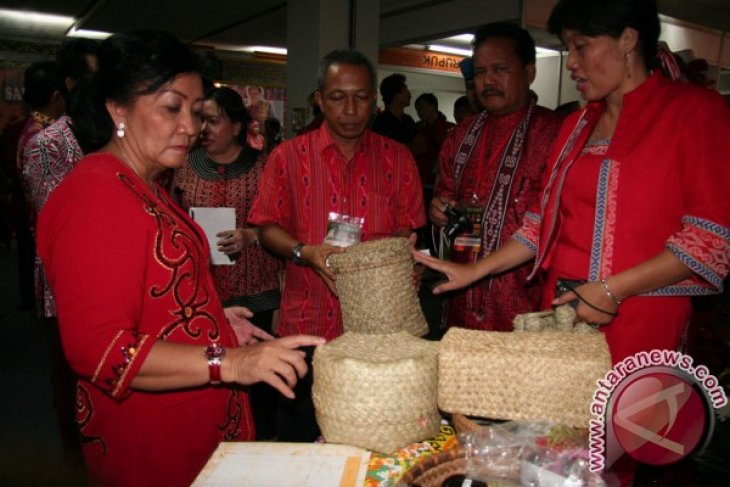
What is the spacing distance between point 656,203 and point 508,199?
2.49ft

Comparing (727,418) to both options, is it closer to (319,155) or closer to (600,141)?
(600,141)

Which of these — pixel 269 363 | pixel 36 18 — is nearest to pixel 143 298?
pixel 269 363

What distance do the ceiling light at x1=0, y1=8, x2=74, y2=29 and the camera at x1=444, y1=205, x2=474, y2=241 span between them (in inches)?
399

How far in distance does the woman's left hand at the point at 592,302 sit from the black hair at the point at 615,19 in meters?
0.71

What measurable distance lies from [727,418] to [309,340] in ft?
2.87

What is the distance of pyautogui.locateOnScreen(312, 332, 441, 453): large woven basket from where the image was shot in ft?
3.82

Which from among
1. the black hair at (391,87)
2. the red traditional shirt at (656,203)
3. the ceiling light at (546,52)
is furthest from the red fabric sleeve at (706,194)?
the ceiling light at (546,52)

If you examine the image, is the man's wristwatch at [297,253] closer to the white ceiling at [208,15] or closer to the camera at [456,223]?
the camera at [456,223]

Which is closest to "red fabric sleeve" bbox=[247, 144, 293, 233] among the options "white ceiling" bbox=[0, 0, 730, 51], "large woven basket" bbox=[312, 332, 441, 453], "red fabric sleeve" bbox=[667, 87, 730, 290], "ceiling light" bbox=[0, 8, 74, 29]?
"large woven basket" bbox=[312, 332, 441, 453]

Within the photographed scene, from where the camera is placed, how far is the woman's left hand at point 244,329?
181cm

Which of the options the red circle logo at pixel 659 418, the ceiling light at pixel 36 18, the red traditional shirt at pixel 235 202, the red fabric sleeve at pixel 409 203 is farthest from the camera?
the ceiling light at pixel 36 18

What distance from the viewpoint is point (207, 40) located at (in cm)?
1183

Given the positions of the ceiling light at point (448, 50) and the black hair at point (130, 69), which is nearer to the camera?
the black hair at point (130, 69)

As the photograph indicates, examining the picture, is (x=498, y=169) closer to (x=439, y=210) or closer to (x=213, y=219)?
(x=439, y=210)
